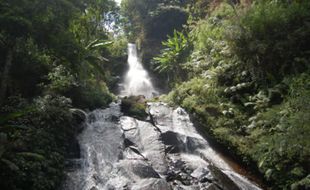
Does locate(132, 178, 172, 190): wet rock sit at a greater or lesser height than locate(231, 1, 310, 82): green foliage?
lesser

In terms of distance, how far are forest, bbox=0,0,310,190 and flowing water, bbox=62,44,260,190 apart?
1.66 feet

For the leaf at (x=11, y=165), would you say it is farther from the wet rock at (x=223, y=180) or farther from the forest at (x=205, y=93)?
the wet rock at (x=223, y=180)

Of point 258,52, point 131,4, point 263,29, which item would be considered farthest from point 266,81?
point 131,4

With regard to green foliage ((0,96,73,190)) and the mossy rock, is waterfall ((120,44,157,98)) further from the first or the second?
green foliage ((0,96,73,190))

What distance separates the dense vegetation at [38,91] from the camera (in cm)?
629

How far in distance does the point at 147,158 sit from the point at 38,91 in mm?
4567

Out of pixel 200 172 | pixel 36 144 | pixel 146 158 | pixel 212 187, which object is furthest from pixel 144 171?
pixel 36 144

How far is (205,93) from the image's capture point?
41.6ft

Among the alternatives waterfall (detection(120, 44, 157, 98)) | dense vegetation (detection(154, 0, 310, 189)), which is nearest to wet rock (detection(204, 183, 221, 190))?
dense vegetation (detection(154, 0, 310, 189))

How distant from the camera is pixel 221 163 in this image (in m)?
8.99

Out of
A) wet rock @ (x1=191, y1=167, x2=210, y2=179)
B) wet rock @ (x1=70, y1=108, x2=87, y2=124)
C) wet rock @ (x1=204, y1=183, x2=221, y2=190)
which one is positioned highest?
wet rock @ (x1=70, y1=108, x2=87, y2=124)

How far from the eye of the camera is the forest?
6973 mm

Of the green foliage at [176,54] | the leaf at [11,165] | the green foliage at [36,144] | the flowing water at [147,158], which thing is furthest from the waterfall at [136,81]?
the leaf at [11,165]

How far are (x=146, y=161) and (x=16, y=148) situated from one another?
3752 millimetres
